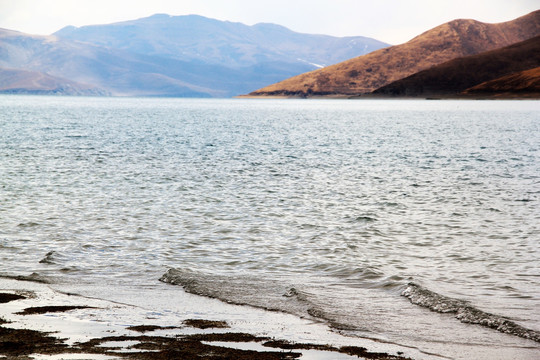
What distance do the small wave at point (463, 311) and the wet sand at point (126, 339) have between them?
280cm

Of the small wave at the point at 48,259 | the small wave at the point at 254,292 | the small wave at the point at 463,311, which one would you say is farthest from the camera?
the small wave at the point at 48,259

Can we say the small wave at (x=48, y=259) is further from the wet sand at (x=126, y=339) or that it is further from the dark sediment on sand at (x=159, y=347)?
the dark sediment on sand at (x=159, y=347)

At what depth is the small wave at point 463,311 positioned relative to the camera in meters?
11.0

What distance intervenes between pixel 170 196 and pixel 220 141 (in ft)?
129

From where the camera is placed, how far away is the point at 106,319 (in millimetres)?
10812

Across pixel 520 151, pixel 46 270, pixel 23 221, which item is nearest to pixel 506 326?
pixel 46 270

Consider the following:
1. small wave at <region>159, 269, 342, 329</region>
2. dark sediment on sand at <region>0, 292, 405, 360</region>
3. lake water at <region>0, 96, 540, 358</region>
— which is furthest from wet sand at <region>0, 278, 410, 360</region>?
lake water at <region>0, 96, 540, 358</region>

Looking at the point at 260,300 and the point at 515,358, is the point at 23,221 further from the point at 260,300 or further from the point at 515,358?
the point at 515,358

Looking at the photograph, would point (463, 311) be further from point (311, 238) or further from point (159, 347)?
point (311, 238)

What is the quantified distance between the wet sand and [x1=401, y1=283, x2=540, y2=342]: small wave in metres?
2.80

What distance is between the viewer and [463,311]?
12.2m

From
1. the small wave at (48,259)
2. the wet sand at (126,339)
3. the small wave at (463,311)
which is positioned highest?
the wet sand at (126,339)

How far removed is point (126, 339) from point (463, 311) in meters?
6.65

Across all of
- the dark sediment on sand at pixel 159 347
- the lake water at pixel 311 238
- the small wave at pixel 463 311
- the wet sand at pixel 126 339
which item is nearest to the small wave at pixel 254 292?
the lake water at pixel 311 238
